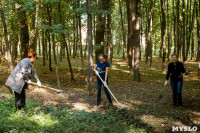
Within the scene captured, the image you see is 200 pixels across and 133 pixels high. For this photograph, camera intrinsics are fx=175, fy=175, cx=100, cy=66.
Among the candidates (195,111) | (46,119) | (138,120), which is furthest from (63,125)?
(195,111)

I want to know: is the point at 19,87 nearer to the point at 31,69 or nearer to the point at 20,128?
the point at 31,69

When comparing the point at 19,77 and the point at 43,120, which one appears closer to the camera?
the point at 43,120

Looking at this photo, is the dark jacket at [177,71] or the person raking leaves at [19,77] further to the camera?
the dark jacket at [177,71]

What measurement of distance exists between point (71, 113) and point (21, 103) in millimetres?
1736

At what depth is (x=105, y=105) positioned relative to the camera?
7133mm

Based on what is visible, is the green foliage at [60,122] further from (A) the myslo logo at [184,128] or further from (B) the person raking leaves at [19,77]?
(A) the myslo logo at [184,128]

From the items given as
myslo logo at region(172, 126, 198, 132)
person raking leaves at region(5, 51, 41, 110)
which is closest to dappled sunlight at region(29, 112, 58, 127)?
person raking leaves at region(5, 51, 41, 110)

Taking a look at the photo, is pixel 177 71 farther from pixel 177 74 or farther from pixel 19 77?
pixel 19 77

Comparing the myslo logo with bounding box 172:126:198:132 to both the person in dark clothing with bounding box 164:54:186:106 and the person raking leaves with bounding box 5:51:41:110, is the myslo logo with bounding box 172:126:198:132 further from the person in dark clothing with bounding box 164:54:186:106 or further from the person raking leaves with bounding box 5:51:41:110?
the person raking leaves with bounding box 5:51:41:110

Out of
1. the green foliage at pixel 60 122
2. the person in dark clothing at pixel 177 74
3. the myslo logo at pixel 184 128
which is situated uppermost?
the person in dark clothing at pixel 177 74

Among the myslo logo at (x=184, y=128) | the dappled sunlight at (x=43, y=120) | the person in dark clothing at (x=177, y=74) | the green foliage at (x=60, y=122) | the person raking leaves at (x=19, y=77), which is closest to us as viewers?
the green foliage at (x=60, y=122)

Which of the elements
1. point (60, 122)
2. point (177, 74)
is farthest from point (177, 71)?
point (60, 122)

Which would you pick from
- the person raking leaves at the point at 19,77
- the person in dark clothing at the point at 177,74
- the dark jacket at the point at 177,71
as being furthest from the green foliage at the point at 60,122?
the dark jacket at the point at 177,71

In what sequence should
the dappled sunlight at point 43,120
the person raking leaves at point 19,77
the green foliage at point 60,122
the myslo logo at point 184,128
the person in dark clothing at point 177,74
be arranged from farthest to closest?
the person in dark clothing at point 177,74 → the person raking leaves at point 19,77 → the myslo logo at point 184,128 → the dappled sunlight at point 43,120 → the green foliage at point 60,122
